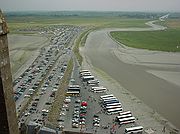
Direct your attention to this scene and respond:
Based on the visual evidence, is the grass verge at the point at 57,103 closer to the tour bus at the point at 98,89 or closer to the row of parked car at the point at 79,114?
the row of parked car at the point at 79,114

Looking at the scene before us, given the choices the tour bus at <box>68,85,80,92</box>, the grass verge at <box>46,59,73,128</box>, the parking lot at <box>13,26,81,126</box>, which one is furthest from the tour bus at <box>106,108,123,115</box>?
the tour bus at <box>68,85,80,92</box>

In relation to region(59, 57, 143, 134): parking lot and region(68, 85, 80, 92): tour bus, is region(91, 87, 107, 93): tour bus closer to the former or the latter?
region(59, 57, 143, 134): parking lot

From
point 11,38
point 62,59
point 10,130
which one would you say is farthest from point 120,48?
point 10,130

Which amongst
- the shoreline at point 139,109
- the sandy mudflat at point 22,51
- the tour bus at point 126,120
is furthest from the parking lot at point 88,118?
the sandy mudflat at point 22,51

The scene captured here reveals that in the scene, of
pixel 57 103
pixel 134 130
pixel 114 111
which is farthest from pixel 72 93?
pixel 134 130

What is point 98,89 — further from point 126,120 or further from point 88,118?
point 126,120

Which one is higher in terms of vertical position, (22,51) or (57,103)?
(22,51)
